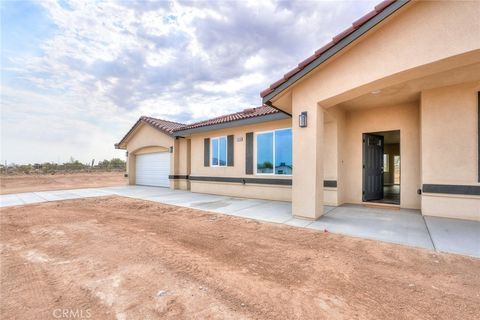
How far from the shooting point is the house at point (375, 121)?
3.71 metres

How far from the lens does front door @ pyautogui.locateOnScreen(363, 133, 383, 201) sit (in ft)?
24.8

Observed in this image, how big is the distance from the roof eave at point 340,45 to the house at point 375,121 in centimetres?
2

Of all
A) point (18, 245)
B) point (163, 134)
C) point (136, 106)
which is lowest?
point (18, 245)

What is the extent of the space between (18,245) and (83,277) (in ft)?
8.48

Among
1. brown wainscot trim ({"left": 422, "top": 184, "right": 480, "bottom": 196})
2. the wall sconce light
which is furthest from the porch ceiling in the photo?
brown wainscot trim ({"left": 422, "top": 184, "right": 480, "bottom": 196})

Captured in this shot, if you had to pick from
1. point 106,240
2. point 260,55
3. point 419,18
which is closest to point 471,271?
point 419,18

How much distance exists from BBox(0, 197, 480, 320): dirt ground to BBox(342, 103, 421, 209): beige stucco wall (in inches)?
158

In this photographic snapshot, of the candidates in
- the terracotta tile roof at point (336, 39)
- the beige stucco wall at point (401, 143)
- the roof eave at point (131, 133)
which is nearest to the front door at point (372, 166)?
the beige stucco wall at point (401, 143)

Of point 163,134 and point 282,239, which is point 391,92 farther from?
point 163,134

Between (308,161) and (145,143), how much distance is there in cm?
1334

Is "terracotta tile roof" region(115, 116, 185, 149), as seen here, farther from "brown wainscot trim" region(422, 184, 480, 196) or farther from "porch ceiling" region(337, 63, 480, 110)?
"brown wainscot trim" region(422, 184, 480, 196)

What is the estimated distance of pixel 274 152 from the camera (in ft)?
27.9

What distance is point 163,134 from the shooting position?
13836mm

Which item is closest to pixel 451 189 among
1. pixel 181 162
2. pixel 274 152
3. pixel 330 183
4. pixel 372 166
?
pixel 372 166
